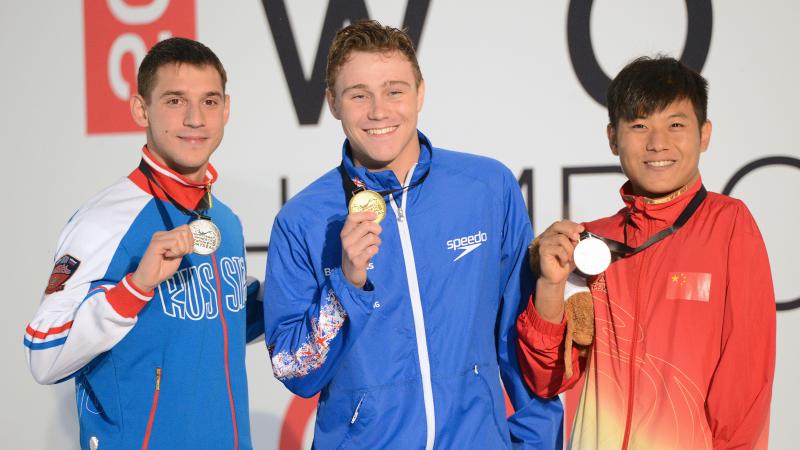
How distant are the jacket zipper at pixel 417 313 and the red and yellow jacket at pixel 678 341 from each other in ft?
Result: 0.74

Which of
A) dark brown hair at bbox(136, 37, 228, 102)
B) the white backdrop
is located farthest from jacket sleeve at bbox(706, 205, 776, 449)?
the white backdrop

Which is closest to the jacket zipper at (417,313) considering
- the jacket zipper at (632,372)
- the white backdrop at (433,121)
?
the jacket zipper at (632,372)

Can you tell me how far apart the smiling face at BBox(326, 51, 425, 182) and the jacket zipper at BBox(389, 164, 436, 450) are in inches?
3.6

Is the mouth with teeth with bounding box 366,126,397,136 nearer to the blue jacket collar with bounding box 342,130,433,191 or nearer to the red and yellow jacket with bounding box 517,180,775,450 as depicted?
the blue jacket collar with bounding box 342,130,433,191

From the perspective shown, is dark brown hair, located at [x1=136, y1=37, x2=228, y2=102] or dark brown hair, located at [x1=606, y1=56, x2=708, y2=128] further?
dark brown hair, located at [x1=136, y1=37, x2=228, y2=102]

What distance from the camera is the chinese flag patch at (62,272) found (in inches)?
78.5

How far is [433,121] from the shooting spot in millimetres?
3426

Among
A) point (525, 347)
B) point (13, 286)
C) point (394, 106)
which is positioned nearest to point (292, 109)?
point (13, 286)

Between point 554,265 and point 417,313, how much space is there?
301 mm

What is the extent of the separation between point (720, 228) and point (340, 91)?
889 millimetres

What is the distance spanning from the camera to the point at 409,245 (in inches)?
→ 70.7

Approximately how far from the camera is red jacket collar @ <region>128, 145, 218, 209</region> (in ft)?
7.08

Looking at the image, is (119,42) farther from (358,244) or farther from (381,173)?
(358,244)

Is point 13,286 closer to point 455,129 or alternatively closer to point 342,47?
point 455,129
